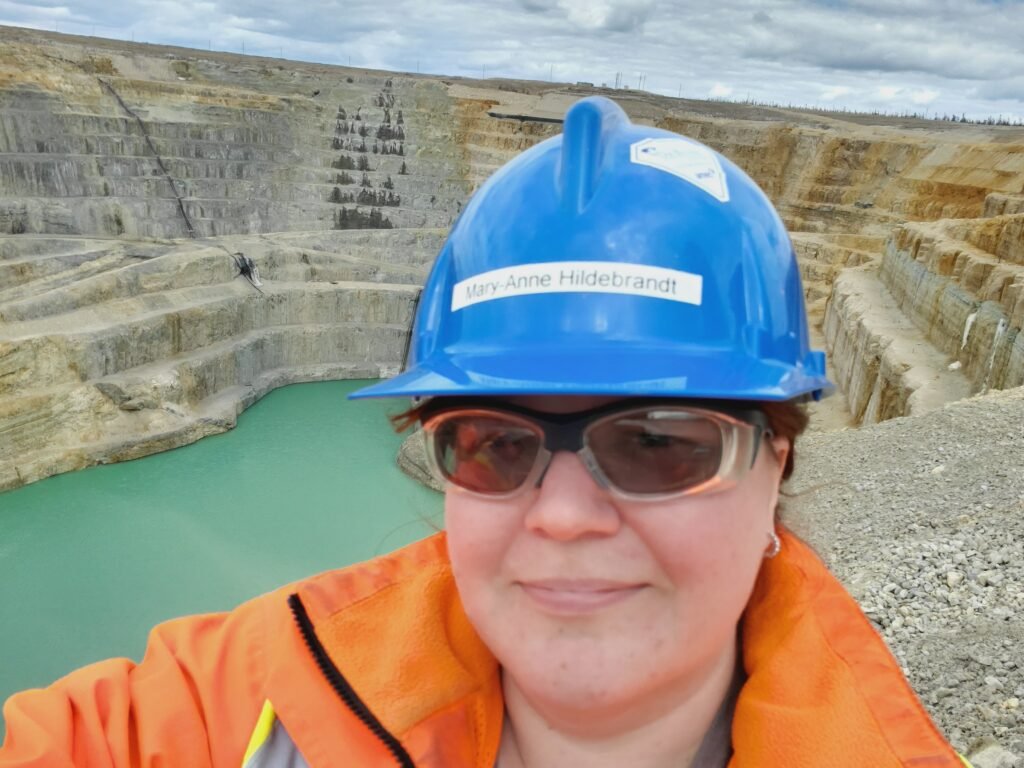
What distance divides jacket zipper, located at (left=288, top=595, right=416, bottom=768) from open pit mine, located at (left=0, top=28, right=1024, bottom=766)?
3.03 ft

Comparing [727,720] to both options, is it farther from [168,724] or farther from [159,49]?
[159,49]

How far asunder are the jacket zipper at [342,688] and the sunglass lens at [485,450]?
1.16ft

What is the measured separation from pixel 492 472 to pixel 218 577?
9901mm

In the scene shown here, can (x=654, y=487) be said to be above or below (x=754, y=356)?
below

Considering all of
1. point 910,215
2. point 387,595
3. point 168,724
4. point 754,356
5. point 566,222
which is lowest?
point 910,215

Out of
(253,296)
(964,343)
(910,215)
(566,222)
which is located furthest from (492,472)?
(910,215)

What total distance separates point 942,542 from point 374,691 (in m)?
4.13

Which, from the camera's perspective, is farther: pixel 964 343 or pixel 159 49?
pixel 159 49

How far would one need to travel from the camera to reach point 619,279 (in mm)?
1147

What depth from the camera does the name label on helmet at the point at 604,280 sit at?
45.1 inches

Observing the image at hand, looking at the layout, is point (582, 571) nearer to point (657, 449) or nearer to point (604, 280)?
point (657, 449)

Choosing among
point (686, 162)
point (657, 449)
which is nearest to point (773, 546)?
point (657, 449)

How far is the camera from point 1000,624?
11.2 ft

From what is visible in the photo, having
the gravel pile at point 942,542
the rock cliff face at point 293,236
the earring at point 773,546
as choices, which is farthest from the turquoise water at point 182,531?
the earring at point 773,546
